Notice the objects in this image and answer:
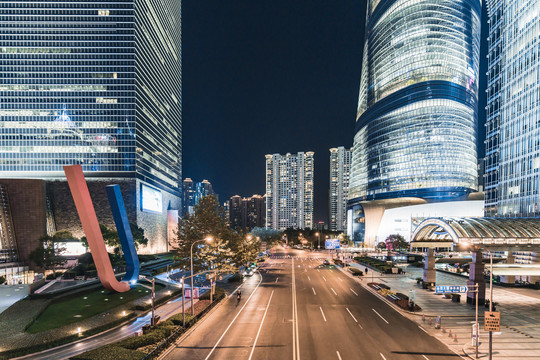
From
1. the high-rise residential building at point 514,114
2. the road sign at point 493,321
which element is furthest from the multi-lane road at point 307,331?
the high-rise residential building at point 514,114

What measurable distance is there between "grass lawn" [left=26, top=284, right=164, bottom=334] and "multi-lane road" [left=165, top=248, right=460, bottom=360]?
12683mm

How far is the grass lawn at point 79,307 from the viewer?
31906 mm

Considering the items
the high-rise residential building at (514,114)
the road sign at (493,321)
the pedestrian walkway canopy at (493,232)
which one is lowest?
the road sign at (493,321)

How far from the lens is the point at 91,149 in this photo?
343 feet

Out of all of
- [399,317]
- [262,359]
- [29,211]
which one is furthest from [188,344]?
[29,211]

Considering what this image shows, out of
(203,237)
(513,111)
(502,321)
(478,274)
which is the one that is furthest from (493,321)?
(513,111)

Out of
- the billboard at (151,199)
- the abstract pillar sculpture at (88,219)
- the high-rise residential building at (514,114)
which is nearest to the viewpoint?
the abstract pillar sculpture at (88,219)

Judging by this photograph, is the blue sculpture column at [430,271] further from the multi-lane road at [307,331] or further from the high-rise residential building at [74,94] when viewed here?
the high-rise residential building at [74,94]

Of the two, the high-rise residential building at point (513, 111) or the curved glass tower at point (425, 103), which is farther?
the curved glass tower at point (425, 103)

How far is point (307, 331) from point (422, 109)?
5461 inches

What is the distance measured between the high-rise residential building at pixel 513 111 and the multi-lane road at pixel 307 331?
45814 millimetres

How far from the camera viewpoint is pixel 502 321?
34.6 m

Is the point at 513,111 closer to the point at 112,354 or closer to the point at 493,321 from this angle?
the point at 493,321

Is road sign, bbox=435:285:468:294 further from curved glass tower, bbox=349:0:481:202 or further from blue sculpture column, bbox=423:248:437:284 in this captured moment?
curved glass tower, bbox=349:0:481:202
